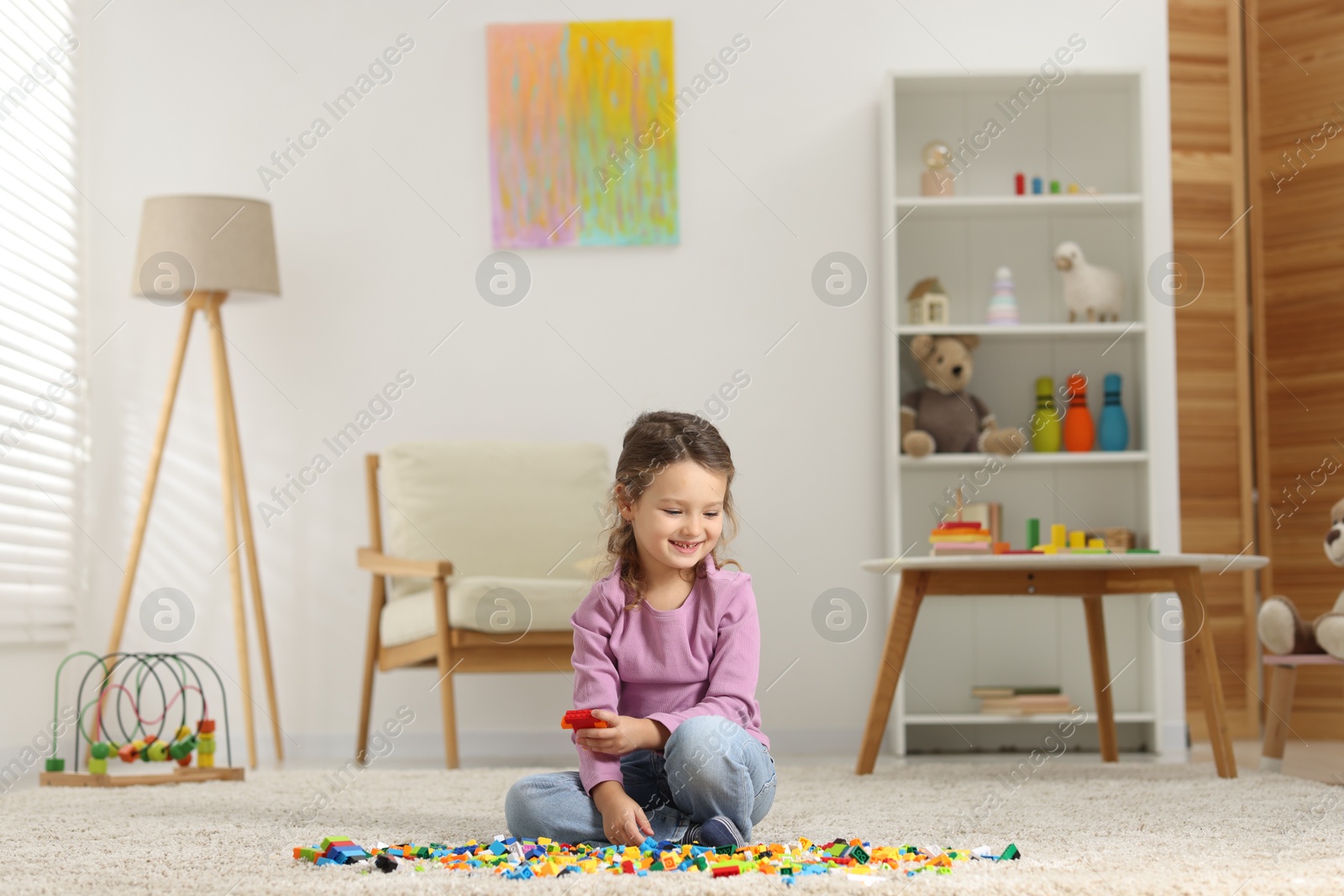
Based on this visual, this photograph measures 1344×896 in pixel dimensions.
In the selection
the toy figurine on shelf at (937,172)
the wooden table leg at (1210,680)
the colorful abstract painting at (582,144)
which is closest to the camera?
the wooden table leg at (1210,680)

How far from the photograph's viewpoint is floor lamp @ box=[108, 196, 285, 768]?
2.99 m

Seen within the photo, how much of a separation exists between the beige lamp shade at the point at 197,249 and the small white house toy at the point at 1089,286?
78.5 inches

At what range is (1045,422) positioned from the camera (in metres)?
3.14

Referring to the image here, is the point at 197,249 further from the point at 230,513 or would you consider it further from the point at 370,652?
the point at 370,652

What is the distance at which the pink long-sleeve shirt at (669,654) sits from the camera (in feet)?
5.36

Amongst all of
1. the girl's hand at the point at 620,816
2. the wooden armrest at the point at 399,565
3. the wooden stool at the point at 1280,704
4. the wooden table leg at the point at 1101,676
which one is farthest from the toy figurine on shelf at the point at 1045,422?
the girl's hand at the point at 620,816

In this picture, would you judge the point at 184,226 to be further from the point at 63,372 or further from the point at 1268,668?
the point at 1268,668

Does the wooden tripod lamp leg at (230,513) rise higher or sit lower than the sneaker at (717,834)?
higher

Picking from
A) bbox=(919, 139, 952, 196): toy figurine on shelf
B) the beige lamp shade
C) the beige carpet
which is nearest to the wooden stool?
the beige carpet

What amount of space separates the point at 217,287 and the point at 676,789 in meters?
2.00

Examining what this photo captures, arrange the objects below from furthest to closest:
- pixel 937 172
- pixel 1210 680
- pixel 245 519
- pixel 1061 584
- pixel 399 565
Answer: pixel 937 172
pixel 245 519
pixel 399 565
pixel 1061 584
pixel 1210 680

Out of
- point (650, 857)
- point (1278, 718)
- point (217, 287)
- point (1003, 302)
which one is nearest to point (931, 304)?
point (1003, 302)

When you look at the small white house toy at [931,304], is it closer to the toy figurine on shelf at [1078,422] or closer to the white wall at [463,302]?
the white wall at [463,302]

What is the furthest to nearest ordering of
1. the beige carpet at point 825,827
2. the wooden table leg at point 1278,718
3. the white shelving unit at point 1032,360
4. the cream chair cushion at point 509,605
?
the white shelving unit at point 1032,360
the cream chair cushion at point 509,605
the wooden table leg at point 1278,718
the beige carpet at point 825,827
